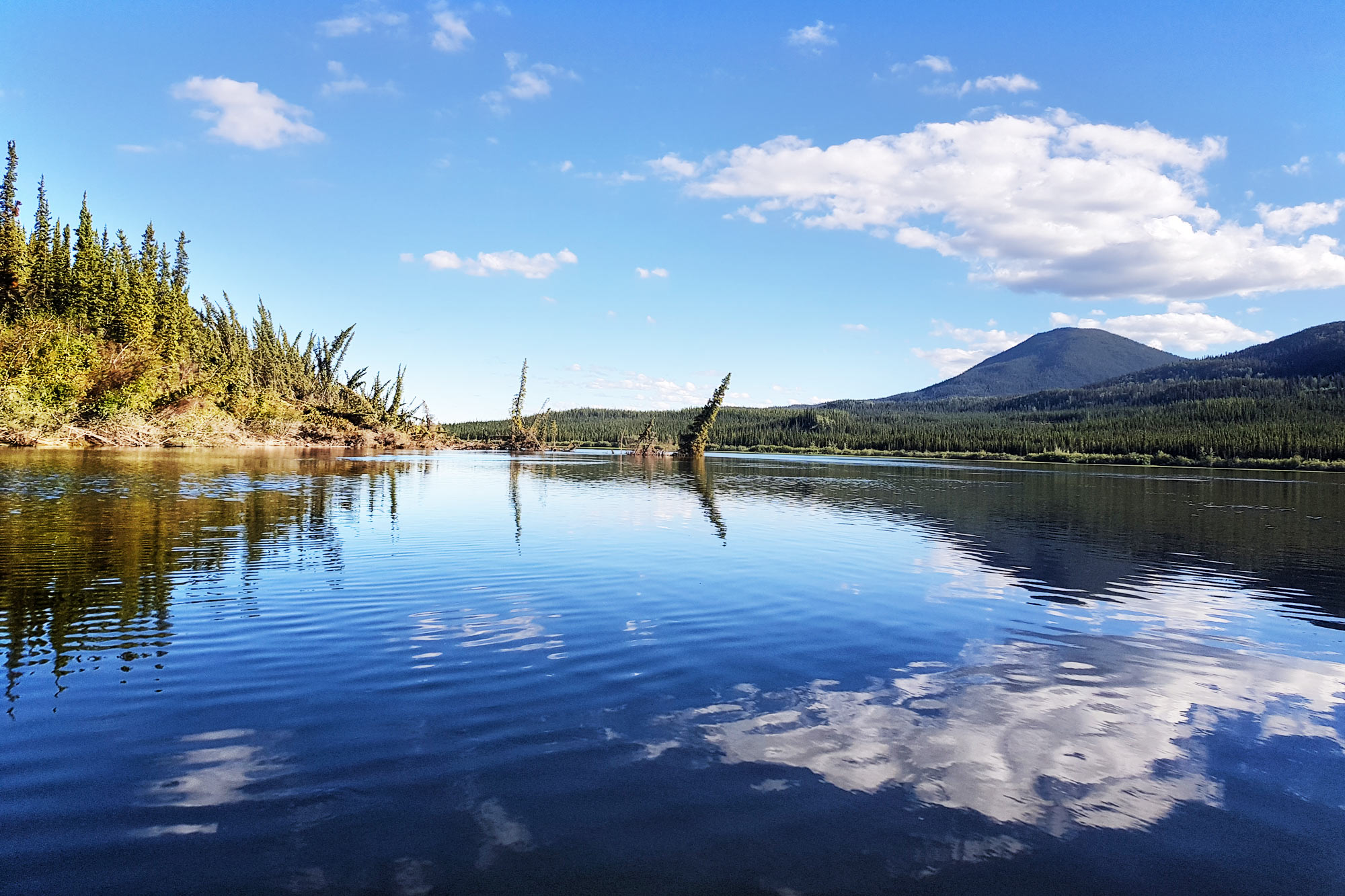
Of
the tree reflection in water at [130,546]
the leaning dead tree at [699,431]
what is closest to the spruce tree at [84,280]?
the tree reflection in water at [130,546]

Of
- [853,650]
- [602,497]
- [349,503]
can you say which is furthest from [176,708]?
[602,497]

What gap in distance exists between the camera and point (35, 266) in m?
94.6

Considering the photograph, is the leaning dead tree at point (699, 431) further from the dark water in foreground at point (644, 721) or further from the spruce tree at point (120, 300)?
the dark water in foreground at point (644, 721)

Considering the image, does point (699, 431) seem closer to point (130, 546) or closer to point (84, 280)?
point (84, 280)

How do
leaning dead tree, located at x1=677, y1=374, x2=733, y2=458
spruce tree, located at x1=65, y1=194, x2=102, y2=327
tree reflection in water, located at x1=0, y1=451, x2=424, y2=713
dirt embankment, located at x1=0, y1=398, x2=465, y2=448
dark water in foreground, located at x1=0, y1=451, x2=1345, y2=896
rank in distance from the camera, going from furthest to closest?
leaning dead tree, located at x1=677, y1=374, x2=733, y2=458 → spruce tree, located at x1=65, y1=194, x2=102, y2=327 → dirt embankment, located at x1=0, y1=398, x2=465, y2=448 → tree reflection in water, located at x1=0, y1=451, x2=424, y2=713 → dark water in foreground, located at x1=0, y1=451, x2=1345, y2=896

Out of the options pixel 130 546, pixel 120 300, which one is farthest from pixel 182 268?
pixel 130 546

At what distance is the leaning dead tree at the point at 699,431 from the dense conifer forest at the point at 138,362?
152ft

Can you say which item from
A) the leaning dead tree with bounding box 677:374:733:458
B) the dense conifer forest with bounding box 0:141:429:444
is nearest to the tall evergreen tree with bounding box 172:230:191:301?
the dense conifer forest with bounding box 0:141:429:444

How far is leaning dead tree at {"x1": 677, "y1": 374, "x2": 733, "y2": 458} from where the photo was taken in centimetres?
11231

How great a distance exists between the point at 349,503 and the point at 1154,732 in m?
30.6

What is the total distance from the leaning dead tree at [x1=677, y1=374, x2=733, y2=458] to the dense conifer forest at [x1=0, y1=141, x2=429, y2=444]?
46.4 metres

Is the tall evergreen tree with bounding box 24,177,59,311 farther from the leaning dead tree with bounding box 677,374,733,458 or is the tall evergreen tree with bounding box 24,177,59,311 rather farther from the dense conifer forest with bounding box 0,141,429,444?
the leaning dead tree with bounding box 677,374,733,458

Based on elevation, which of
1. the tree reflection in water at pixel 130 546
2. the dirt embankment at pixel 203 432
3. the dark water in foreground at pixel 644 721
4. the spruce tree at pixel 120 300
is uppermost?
the spruce tree at pixel 120 300

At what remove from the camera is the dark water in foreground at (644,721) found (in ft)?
19.4
